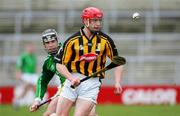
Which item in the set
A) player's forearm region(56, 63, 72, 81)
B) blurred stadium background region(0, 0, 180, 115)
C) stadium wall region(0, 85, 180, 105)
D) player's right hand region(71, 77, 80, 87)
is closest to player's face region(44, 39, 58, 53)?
player's forearm region(56, 63, 72, 81)

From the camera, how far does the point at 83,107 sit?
10.2 metres

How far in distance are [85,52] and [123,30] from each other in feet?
52.0

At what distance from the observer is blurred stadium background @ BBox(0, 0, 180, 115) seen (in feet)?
79.2

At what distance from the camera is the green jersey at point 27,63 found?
73.3ft

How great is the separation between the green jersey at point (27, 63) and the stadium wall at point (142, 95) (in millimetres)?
884

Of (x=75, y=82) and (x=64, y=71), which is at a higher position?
(x=64, y=71)

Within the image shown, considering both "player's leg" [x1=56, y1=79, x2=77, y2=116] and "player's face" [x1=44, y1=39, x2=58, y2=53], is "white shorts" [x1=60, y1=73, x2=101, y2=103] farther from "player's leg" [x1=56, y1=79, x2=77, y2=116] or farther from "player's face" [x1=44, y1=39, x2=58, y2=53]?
"player's face" [x1=44, y1=39, x2=58, y2=53]

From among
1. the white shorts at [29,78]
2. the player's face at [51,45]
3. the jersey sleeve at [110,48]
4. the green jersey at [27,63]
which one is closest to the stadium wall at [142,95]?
the white shorts at [29,78]

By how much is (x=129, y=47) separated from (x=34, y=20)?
366cm

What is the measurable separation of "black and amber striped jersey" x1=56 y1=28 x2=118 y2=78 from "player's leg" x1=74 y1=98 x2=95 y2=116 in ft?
1.33

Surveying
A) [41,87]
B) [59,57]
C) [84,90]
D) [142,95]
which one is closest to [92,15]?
[59,57]

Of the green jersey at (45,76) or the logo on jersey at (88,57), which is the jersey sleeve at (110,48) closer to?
the logo on jersey at (88,57)

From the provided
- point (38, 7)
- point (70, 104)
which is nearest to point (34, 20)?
point (38, 7)

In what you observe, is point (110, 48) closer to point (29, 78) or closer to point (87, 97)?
point (87, 97)
